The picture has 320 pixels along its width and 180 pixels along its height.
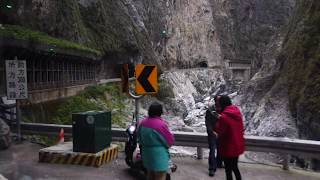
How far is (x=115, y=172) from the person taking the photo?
32.8 ft

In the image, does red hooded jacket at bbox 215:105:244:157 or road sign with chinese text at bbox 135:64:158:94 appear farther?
road sign with chinese text at bbox 135:64:158:94

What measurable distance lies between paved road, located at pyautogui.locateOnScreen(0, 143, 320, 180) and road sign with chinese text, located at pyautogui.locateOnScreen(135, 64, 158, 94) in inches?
71.3

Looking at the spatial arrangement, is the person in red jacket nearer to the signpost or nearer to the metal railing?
the metal railing

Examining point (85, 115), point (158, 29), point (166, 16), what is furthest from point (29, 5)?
point (166, 16)

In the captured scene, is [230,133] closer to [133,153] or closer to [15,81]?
[133,153]

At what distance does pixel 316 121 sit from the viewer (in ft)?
70.1

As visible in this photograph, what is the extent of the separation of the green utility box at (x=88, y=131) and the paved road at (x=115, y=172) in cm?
47

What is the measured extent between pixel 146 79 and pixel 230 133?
2571 mm

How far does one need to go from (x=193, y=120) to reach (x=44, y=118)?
2529cm

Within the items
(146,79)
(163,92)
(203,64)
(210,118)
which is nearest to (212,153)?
(210,118)

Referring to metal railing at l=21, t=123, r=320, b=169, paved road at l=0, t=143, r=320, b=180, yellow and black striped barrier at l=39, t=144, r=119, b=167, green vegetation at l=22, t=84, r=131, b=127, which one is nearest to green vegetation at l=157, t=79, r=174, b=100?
green vegetation at l=22, t=84, r=131, b=127

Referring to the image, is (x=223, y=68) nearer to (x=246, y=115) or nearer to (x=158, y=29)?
(x=158, y=29)

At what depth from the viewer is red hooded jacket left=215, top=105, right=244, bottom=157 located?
24.8ft

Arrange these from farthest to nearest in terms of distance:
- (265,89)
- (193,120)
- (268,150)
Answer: (193,120)
(265,89)
(268,150)
